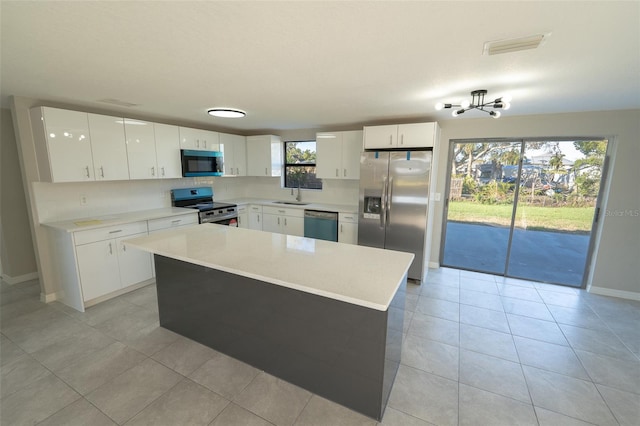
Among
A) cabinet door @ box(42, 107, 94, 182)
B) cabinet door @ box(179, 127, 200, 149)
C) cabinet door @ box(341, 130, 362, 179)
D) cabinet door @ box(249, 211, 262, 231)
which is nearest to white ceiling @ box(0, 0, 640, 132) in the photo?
cabinet door @ box(42, 107, 94, 182)

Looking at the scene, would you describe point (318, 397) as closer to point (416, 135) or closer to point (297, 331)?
point (297, 331)

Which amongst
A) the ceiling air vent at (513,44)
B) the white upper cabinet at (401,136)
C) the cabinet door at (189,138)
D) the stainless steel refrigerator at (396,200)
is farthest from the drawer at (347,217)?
the ceiling air vent at (513,44)

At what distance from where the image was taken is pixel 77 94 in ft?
8.83

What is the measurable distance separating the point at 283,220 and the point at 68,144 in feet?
9.90

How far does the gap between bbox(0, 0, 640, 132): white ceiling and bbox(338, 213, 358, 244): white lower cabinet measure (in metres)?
1.90

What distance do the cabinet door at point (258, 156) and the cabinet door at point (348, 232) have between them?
6.15 ft

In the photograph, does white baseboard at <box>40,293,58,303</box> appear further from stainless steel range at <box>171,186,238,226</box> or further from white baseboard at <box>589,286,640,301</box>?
white baseboard at <box>589,286,640,301</box>

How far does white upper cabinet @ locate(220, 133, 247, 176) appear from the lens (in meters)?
4.90

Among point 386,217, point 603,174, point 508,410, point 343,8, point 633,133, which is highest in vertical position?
point 343,8

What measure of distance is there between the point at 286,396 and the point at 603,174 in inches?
180

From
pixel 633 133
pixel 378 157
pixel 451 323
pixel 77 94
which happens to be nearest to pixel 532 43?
pixel 378 157

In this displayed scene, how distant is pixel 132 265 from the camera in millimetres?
3404

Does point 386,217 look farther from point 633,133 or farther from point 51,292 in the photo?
point 51,292

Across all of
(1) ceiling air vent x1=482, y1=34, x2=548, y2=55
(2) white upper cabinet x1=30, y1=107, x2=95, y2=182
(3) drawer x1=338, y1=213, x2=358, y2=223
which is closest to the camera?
(1) ceiling air vent x1=482, y1=34, x2=548, y2=55
